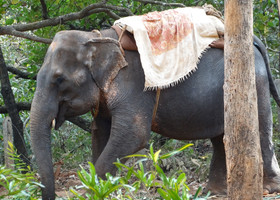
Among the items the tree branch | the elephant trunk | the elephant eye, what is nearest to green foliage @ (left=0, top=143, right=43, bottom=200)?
the elephant trunk

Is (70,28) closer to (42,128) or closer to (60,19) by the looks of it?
(60,19)

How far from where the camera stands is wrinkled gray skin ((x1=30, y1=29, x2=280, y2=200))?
571cm

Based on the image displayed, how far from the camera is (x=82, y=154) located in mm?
8969

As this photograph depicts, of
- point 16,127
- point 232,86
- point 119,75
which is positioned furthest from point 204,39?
point 16,127

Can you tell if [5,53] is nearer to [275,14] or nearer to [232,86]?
[275,14]

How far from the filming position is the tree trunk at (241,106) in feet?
12.8

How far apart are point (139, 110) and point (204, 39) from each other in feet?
3.51

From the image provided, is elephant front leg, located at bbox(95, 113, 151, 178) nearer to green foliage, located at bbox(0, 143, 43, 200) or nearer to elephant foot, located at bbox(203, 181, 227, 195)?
green foliage, located at bbox(0, 143, 43, 200)

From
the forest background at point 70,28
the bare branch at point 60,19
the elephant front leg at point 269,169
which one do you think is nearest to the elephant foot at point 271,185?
the elephant front leg at point 269,169

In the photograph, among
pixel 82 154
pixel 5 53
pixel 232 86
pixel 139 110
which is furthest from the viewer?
pixel 5 53

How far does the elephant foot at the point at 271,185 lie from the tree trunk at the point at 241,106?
225cm

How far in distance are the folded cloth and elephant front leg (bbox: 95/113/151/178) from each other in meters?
0.40

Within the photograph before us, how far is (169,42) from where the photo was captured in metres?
5.98

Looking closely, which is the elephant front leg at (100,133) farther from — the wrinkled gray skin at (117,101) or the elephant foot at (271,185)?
the elephant foot at (271,185)
